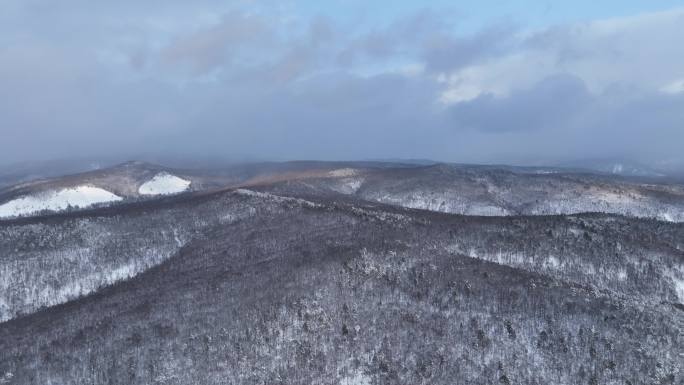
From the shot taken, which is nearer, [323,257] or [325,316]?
[325,316]

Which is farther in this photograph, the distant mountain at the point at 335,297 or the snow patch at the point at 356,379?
the distant mountain at the point at 335,297

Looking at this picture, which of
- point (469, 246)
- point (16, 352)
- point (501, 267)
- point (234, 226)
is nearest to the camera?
point (16, 352)

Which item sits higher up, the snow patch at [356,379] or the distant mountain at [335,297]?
the distant mountain at [335,297]

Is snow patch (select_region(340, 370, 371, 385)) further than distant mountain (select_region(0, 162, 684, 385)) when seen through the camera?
No

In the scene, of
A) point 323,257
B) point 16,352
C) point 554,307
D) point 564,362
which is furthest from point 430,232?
point 16,352

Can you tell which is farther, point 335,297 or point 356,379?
point 335,297

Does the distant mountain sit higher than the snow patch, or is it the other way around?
the distant mountain

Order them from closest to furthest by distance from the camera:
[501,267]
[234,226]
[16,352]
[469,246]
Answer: [16,352] < [501,267] < [469,246] < [234,226]

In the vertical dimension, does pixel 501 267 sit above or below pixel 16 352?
above

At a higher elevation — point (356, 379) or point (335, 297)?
point (335, 297)

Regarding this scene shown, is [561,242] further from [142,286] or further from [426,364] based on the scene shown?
[142,286]
